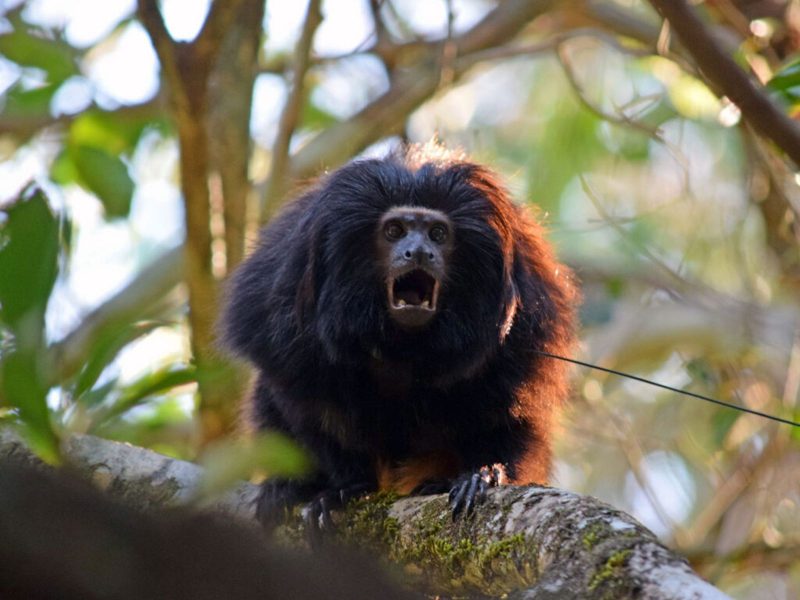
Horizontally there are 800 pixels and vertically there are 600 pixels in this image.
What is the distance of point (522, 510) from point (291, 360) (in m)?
1.54

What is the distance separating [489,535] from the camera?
2633 millimetres

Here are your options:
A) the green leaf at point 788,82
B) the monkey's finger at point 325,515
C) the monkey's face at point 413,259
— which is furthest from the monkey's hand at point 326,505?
the green leaf at point 788,82

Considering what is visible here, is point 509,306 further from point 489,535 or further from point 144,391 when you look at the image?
point 144,391

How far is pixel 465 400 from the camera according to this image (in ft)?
12.5

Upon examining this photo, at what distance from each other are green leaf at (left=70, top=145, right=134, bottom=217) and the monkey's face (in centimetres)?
102

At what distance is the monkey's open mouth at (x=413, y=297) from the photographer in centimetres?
372

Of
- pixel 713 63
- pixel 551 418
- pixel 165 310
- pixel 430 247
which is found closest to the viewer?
pixel 713 63

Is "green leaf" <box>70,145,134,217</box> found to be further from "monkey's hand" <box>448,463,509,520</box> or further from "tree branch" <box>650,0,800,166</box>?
"tree branch" <box>650,0,800,166</box>

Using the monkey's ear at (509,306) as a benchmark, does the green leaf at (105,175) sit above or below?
above

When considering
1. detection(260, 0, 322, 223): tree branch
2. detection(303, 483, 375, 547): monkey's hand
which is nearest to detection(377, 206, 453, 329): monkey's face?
detection(303, 483, 375, 547): monkey's hand

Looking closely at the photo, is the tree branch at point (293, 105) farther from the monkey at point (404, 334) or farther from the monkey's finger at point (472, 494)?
the monkey's finger at point (472, 494)

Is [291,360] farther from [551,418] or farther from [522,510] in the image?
[522,510]

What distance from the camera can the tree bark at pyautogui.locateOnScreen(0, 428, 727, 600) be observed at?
1948mm


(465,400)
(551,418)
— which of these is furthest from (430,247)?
(551,418)
